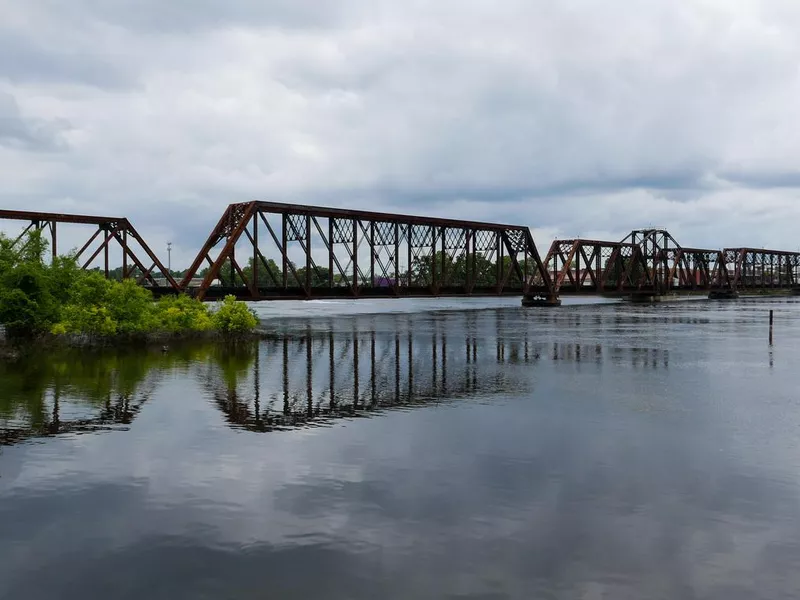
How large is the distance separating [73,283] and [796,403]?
147 feet

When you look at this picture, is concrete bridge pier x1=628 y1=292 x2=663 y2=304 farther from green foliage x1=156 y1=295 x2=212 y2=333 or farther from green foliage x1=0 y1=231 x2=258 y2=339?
green foliage x1=0 y1=231 x2=258 y2=339

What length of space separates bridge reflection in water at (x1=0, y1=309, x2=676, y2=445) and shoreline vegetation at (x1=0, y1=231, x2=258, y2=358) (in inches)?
141

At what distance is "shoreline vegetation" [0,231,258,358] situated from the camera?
47.5 meters

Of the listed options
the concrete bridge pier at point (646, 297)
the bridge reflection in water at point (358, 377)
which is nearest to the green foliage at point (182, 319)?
the bridge reflection in water at point (358, 377)

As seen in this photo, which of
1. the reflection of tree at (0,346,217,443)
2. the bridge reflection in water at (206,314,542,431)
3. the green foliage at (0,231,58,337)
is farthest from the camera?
the green foliage at (0,231,58,337)

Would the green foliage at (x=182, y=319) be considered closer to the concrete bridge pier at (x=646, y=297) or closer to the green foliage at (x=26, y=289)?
the green foliage at (x=26, y=289)

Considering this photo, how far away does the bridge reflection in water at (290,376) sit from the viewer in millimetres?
25656

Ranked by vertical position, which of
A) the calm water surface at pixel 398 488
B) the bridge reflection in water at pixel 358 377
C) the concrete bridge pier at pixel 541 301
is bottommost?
the calm water surface at pixel 398 488

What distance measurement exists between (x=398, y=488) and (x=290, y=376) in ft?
67.1

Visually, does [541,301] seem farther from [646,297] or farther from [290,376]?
[290,376]

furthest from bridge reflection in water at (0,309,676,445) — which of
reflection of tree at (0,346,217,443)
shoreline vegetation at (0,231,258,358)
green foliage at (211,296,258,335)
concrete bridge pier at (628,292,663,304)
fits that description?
concrete bridge pier at (628,292,663,304)

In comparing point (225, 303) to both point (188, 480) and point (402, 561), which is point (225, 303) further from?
point (402, 561)

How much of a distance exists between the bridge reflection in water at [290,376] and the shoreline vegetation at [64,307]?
3.58 m

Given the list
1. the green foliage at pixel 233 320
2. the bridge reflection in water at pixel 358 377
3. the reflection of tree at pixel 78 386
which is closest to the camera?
the reflection of tree at pixel 78 386
